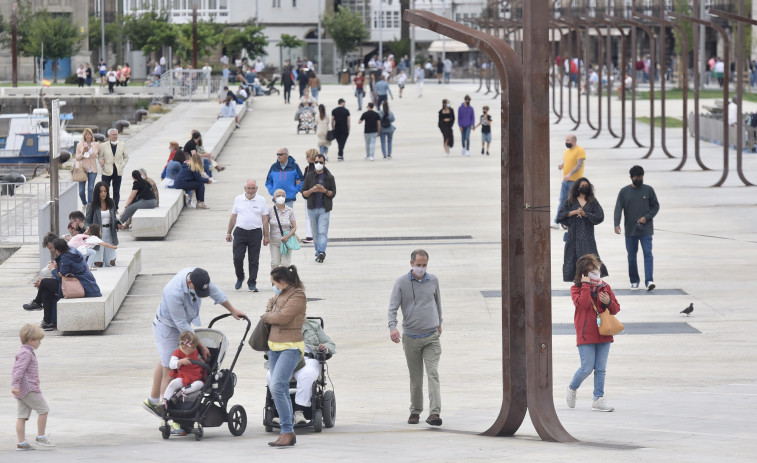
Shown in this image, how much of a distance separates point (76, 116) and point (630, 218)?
5882 cm

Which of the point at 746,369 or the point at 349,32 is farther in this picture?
the point at 349,32

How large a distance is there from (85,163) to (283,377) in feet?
55.4

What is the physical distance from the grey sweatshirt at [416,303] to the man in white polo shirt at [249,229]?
7.16 m

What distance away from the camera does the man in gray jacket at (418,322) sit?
39.4 feet

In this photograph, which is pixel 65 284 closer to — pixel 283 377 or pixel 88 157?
pixel 283 377

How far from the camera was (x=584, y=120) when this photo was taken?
175ft

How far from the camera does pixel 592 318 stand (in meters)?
12.1

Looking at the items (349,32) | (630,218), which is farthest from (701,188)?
(349,32)

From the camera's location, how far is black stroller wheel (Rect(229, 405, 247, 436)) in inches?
453

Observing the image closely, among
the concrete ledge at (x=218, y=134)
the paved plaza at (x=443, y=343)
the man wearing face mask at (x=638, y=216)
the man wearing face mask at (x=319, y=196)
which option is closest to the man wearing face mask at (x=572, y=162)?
the paved plaza at (x=443, y=343)

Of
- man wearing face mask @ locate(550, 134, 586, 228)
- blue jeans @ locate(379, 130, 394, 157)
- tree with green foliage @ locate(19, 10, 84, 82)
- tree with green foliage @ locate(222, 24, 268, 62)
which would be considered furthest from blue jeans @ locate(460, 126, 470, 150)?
tree with green foliage @ locate(19, 10, 84, 82)

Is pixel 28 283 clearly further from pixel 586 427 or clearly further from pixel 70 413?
pixel 586 427

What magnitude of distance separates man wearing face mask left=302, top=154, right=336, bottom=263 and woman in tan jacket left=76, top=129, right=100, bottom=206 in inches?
272

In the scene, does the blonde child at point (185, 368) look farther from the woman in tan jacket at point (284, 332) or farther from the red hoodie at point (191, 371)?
the woman in tan jacket at point (284, 332)
